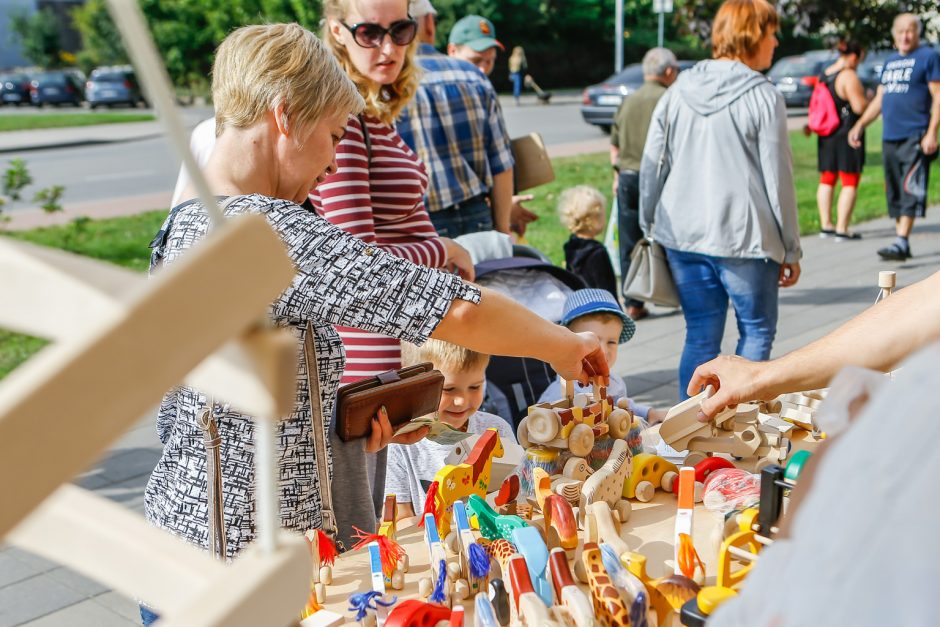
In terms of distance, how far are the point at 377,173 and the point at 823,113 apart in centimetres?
603

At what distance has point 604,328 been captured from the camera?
294 cm

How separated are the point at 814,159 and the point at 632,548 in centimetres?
1063

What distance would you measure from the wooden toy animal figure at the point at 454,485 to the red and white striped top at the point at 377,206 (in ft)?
1.91

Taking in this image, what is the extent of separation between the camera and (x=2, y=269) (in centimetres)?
50

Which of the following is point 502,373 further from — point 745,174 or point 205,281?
point 205,281

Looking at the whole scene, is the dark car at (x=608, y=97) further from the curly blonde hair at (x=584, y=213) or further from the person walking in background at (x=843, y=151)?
the curly blonde hair at (x=584, y=213)

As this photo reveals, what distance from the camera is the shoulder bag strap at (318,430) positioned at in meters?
1.58

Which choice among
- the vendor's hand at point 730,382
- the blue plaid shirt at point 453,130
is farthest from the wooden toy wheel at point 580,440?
the blue plaid shirt at point 453,130

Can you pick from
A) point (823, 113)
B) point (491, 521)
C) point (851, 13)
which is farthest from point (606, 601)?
point (851, 13)

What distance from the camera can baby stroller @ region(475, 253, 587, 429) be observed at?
3.03 meters

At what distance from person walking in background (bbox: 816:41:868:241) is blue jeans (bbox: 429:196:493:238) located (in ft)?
15.3

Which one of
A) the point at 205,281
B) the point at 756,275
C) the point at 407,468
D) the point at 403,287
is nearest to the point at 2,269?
the point at 205,281

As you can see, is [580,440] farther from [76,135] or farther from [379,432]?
[76,135]

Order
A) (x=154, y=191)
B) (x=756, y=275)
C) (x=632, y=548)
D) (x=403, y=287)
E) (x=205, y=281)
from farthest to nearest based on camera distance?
(x=154, y=191) < (x=756, y=275) < (x=632, y=548) < (x=403, y=287) < (x=205, y=281)
